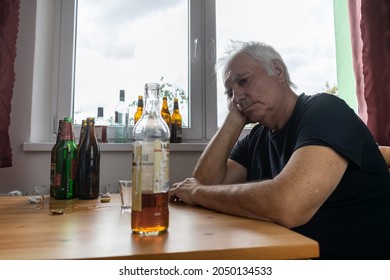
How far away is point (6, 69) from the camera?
137 centimetres

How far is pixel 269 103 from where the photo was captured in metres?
1.06

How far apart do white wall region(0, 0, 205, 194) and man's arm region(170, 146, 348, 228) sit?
33.8 inches

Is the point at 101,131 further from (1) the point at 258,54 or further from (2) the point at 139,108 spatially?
(1) the point at 258,54

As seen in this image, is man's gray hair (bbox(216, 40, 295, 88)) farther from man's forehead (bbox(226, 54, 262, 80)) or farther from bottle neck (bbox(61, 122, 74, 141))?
bottle neck (bbox(61, 122, 74, 141))

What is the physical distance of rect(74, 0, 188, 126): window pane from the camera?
174 centimetres

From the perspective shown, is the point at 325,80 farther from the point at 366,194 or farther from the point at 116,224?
the point at 116,224

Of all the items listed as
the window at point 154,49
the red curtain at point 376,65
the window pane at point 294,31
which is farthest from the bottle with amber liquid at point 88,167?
the red curtain at point 376,65

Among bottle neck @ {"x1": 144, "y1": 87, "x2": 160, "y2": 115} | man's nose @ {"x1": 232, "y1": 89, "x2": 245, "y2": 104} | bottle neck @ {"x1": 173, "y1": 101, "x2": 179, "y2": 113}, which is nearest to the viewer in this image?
bottle neck @ {"x1": 144, "y1": 87, "x2": 160, "y2": 115}

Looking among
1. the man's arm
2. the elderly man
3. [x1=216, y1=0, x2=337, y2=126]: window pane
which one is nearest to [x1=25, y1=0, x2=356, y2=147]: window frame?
[x1=216, y1=0, x2=337, y2=126]: window pane

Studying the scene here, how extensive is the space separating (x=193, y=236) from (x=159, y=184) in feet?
0.35

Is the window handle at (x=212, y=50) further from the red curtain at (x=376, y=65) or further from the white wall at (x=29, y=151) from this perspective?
the red curtain at (x=376, y=65)
